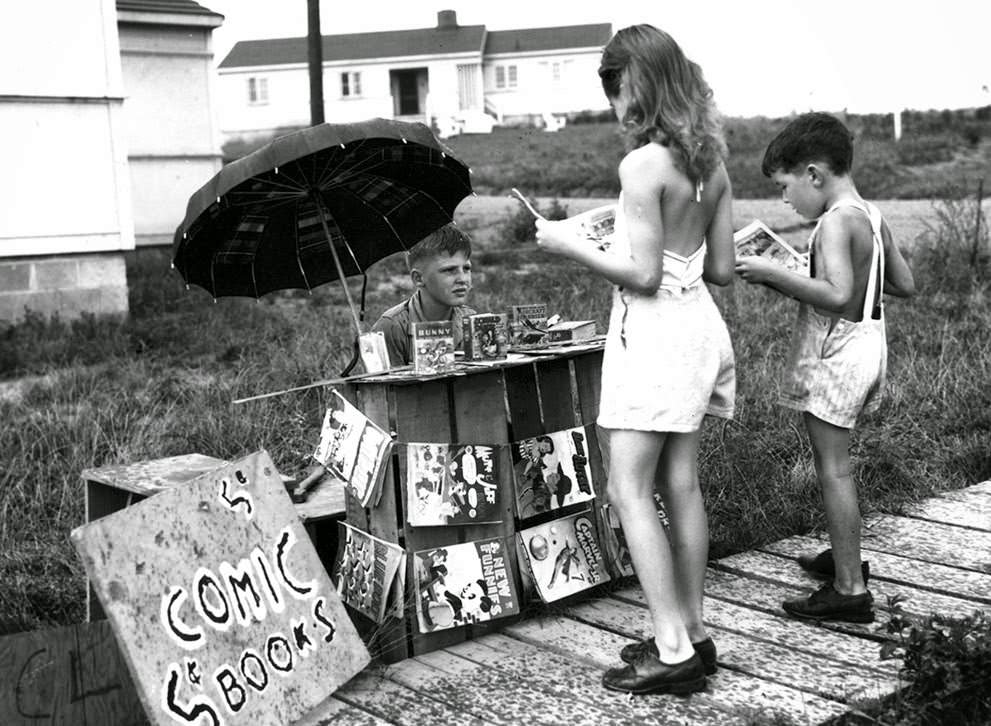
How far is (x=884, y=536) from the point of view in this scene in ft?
16.8

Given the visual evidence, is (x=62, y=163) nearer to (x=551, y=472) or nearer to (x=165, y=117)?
(x=165, y=117)

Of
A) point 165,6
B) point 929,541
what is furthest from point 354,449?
point 165,6

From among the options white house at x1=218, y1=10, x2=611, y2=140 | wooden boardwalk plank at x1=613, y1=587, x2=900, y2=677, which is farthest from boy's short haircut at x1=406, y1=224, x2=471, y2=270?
white house at x1=218, y1=10, x2=611, y2=140

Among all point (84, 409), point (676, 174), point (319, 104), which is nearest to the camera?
point (676, 174)

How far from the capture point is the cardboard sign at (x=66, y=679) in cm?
335

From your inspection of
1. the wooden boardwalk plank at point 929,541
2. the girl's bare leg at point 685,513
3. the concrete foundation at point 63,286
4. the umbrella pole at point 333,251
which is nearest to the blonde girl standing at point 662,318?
the girl's bare leg at point 685,513

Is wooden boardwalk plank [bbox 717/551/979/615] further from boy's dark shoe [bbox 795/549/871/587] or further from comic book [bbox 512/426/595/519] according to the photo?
comic book [bbox 512/426/595/519]

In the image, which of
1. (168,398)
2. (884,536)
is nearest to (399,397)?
(884,536)

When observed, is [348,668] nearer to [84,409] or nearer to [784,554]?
[784,554]

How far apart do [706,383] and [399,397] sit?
102 cm

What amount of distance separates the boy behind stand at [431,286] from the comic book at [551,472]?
58 centimetres

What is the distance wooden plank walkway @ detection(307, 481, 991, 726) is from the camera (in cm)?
349

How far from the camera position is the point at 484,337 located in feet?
14.1

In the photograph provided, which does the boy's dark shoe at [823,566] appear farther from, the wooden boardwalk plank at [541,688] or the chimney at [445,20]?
the chimney at [445,20]
